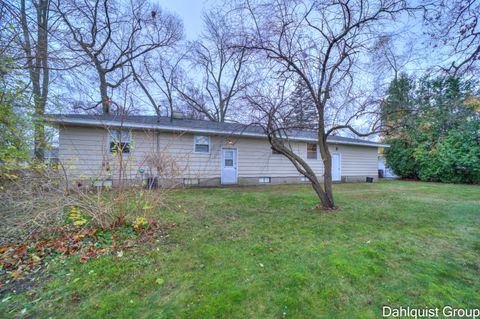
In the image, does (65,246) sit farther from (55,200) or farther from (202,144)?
(202,144)

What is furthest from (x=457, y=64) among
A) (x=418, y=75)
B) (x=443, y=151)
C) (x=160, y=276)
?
(x=443, y=151)

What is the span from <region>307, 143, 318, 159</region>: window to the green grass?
7894 millimetres

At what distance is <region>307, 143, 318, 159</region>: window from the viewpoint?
12.2 metres

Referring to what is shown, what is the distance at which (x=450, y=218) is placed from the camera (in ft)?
16.3

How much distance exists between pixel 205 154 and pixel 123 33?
34.7 ft

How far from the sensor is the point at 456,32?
4.09m

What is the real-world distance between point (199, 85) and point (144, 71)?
4.43m

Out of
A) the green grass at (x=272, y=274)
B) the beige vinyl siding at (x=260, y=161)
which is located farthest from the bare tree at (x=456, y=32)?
the beige vinyl siding at (x=260, y=161)

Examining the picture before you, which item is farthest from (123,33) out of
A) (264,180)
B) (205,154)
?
(264,180)

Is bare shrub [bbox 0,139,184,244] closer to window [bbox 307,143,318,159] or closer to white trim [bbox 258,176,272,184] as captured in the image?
white trim [bbox 258,176,272,184]

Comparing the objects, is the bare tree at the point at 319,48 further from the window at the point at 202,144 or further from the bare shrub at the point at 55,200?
the window at the point at 202,144

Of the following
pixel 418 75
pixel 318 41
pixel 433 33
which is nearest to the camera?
pixel 433 33

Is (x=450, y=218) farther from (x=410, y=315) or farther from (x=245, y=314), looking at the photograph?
(x=245, y=314)

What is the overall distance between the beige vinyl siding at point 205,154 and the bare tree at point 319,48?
387cm
